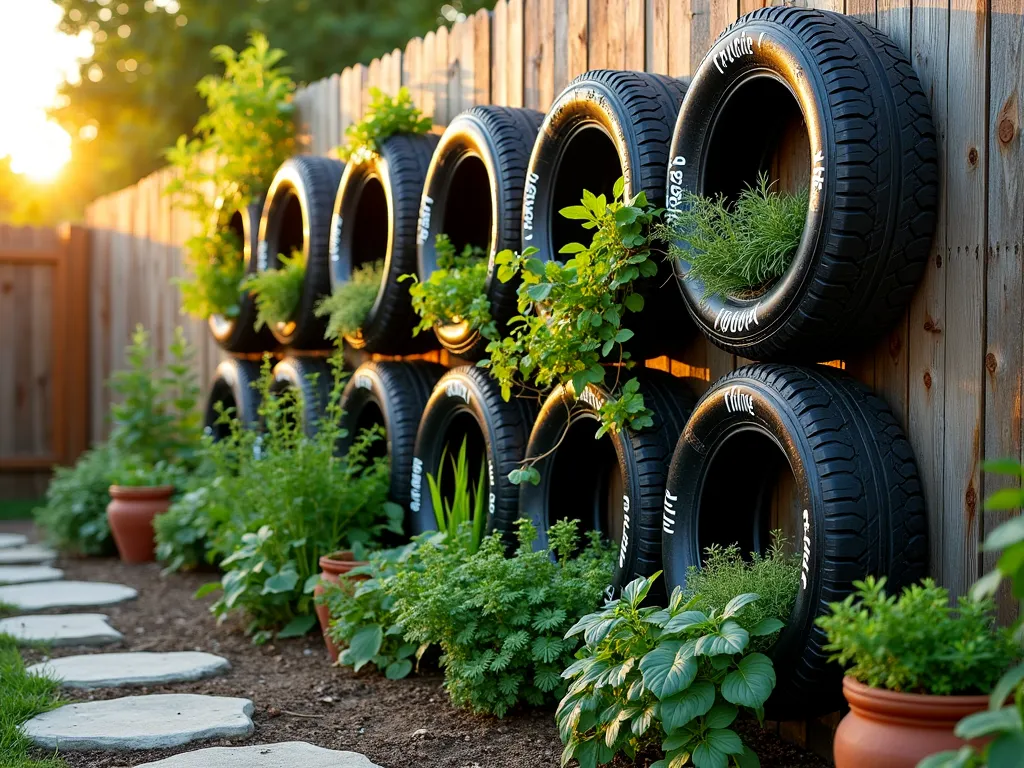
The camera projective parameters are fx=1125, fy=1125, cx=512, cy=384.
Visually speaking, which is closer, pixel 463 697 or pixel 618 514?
pixel 463 697

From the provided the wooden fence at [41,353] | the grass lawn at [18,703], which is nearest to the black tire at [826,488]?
the grass lawn at [18,703]

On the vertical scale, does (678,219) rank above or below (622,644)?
above

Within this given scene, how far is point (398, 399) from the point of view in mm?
4414

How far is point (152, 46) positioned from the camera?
12.8m

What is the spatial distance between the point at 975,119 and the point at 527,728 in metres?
1.82

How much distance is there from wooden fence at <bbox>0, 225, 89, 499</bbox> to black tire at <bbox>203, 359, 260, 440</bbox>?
2848 millimetres

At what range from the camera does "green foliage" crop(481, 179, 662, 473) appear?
2.93m

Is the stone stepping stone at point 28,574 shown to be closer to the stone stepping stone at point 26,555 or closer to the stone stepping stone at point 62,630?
the stone stepping stone at point 26,555

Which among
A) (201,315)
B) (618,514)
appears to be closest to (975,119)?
(618,514)

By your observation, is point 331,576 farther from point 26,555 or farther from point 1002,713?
point 26,555

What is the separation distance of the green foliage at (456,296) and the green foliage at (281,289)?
1435 mm

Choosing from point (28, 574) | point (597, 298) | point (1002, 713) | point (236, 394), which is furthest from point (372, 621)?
point (28, 574)

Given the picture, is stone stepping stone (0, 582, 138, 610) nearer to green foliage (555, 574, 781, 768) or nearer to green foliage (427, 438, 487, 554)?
green foliage (427, 438, 487, 554)

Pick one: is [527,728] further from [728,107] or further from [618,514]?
[728,107]
